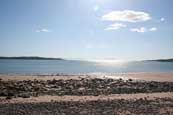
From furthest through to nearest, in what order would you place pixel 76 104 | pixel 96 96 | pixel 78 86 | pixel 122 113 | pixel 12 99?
pixel 78 86, pixel 96 96, pixel 12 99, pixel 76 104, pixel 122 113

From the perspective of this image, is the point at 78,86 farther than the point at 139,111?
Yes

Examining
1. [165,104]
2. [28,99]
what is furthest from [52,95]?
[165,104]

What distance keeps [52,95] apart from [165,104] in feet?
29.9

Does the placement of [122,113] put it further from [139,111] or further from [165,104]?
[165,104]

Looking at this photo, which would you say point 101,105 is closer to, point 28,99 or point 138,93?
point 28,99

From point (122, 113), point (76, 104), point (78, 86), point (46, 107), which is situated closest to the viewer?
Answer: point (122, 113)

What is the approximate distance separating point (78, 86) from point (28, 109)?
49.8 ft

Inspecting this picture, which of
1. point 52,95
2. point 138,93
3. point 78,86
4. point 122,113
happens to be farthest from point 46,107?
point 78,86

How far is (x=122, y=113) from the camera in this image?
52.3 feet

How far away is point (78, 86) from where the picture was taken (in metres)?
31.7

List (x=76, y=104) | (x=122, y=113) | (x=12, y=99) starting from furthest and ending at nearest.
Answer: (x=12, y=99), (x=76, y=104), (x=122, y=113)

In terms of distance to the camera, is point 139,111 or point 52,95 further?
point 52,95

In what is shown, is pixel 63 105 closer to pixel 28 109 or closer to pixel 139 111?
pixel 28 109

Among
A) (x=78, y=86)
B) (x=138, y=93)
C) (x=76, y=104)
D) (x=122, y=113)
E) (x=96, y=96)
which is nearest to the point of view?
(x=122, y=113)
